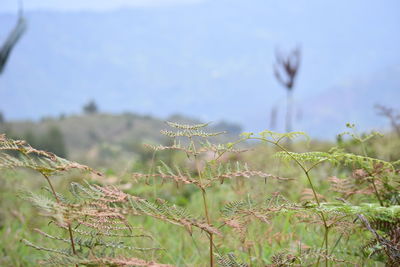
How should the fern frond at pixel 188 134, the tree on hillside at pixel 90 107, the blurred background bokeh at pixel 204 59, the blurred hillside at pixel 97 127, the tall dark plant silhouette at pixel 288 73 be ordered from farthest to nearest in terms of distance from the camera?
the blurred background bokeh at pixel 204 59 → the tree on hillside at pixel 90 107 → the blurred hillside at pixel 97 127 → the tall dark plant silhouette at pixel 288 73 → the fern frond at pixel 188 134

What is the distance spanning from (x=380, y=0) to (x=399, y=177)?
451 ft

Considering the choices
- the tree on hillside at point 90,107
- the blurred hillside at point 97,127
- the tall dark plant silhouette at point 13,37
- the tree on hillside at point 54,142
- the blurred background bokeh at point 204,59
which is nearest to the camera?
the tall dark plant silhouette at point 13,37

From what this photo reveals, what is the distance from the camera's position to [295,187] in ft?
11.2

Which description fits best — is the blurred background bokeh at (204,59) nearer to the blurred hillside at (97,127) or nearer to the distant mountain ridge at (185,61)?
the distant mountain ridge at (185,61)

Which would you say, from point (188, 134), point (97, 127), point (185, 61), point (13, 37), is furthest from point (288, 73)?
point (185, 61)

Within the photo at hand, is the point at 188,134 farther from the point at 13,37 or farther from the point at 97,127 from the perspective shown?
the point at 97,127

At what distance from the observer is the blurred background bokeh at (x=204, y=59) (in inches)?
2972

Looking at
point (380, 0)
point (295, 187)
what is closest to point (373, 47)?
point (380, 0)

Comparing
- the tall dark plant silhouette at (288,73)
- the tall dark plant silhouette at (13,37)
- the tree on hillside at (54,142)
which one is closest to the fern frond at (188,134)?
the tall dark plant silhouette at (13,37)

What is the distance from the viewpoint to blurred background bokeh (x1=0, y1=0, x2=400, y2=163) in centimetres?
7550

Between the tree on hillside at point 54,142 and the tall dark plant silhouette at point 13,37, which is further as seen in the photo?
the tree on hillside at point 54,142

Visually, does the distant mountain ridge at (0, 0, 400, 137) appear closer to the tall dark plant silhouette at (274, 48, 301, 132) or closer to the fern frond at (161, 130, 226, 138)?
the tall dark plant silhouette at (274, 48, 301, 132)

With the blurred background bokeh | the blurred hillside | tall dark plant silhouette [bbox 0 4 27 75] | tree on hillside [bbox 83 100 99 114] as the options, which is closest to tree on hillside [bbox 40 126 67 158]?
the blurred hillside

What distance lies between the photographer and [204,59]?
99438 millimetres
